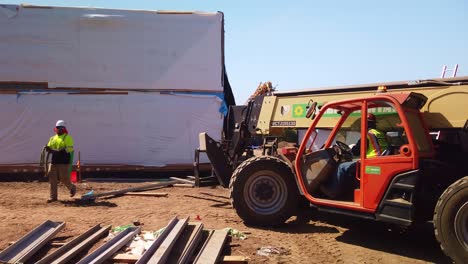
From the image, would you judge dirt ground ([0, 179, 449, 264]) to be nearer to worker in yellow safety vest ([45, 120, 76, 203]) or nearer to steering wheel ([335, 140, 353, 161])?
worker in yellow safety vest ([45, 120, 76, 203])

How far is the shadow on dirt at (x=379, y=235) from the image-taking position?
19.4ft

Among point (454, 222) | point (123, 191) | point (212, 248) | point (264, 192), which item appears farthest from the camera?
point (123, 191)

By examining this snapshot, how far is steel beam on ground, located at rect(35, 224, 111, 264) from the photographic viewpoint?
195 inches

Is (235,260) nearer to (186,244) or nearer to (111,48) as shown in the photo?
(186,244)

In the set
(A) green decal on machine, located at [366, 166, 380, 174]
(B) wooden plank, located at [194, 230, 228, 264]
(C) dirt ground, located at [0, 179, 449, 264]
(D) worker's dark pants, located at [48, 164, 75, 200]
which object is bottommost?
(C) dirt ground, located at [0, 179, 449, 264]

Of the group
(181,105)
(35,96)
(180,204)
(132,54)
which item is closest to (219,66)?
(181,105)

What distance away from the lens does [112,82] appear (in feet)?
48.2

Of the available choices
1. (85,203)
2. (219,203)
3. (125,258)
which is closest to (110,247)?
(125,258)

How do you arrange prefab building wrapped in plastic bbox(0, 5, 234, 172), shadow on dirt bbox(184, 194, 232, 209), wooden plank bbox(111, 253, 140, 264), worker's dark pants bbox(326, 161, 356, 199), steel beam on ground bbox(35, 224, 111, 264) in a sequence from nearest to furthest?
steel beam on ground bbox(35, 224, 111, 264) < wooden plank bbox(111, 253, 140, 264) < worker's dark pants bbox(326, 161, 356, 199) < shadow on dirt bbox(184, 194, 232, 209) < prefab building wrapped in plastic bbox(0, 5, 234, 172)

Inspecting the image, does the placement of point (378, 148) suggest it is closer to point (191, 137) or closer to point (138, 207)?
point (138, 207)

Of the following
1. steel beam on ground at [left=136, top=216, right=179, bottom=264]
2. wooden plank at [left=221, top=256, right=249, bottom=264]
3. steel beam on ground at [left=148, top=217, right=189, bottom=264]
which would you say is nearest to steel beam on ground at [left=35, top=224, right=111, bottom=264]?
steel beam on ground at [left=136, top=216, right=179, bottom=264]

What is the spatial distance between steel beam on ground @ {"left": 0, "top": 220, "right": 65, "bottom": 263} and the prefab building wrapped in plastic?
8270 millimetres

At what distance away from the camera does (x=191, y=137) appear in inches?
587

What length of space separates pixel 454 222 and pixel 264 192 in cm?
287
